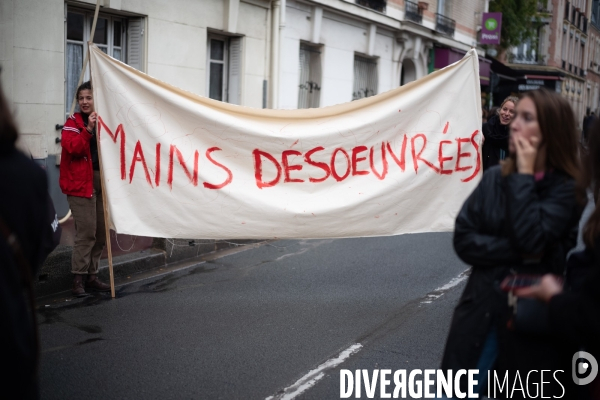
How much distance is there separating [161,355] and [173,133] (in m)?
2.03

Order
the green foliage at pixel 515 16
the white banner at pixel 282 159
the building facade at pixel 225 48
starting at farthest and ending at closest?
the green foliage at pixel 515 16 → the building facade at pixel 225 48 → the white banner at pixel 282 159

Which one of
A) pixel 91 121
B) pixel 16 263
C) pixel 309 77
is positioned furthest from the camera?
pixel 309 77

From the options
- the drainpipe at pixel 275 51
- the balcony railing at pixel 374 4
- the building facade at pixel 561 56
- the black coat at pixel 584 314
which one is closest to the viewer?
the black coat at pixel 584 314

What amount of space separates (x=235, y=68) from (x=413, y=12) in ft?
28.5

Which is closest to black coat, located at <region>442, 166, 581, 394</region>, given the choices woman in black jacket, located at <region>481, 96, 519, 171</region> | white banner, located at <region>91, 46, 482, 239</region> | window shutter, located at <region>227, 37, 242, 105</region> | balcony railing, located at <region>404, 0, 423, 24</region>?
white banner, located at <region>91, 46, 482, 239</region>

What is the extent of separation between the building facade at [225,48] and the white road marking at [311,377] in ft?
20.0

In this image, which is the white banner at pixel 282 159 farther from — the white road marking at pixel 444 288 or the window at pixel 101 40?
the window at pixel 101 40

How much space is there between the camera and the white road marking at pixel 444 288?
7.12 metres

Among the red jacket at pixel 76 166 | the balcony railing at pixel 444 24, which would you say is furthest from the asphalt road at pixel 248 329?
the balcony railing at pixel 444 24

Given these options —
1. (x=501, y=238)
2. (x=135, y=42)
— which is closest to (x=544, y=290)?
(x=501, y=238)

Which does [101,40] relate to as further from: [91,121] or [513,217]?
[513,217]

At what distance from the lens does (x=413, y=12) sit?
21359 mm

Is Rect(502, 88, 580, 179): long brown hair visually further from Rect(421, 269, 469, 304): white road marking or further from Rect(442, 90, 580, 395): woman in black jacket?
Rect(421, 269, 469, 304): white road marking

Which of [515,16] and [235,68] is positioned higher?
[515,16]
